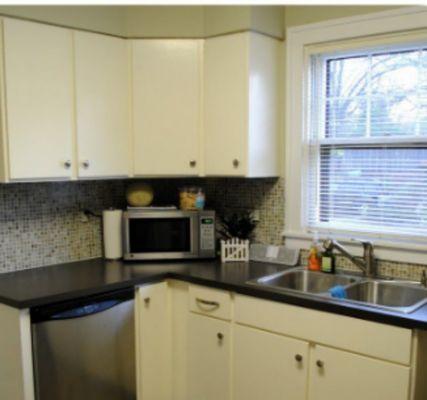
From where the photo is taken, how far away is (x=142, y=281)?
255cm

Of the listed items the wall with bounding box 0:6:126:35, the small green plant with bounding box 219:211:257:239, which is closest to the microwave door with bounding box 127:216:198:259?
the small green plant with bounding box 219:211:257:239

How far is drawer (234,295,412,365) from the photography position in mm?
1950

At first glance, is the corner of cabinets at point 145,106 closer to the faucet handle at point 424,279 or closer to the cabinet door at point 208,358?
the cabinet door at point 208,358

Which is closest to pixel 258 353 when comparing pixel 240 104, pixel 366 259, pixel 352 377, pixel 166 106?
pixel 352 377

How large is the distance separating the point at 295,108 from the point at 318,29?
0.44 m

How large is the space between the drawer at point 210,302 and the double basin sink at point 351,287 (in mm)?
170

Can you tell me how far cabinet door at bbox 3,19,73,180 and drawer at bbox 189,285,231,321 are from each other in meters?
0.89

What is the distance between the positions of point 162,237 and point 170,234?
0.16ft

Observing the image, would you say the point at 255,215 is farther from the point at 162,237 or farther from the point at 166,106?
the point at 166,106

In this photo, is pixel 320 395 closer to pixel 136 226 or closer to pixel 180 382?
pixel 180 382

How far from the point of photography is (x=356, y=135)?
107 inches

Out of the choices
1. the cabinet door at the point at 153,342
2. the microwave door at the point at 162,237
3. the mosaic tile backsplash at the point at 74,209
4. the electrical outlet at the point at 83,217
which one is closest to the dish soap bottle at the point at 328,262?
the mosaic tile backsplash at the point at 74,209

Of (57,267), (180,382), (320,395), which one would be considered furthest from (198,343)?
(57,267)

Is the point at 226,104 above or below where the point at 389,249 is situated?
above
